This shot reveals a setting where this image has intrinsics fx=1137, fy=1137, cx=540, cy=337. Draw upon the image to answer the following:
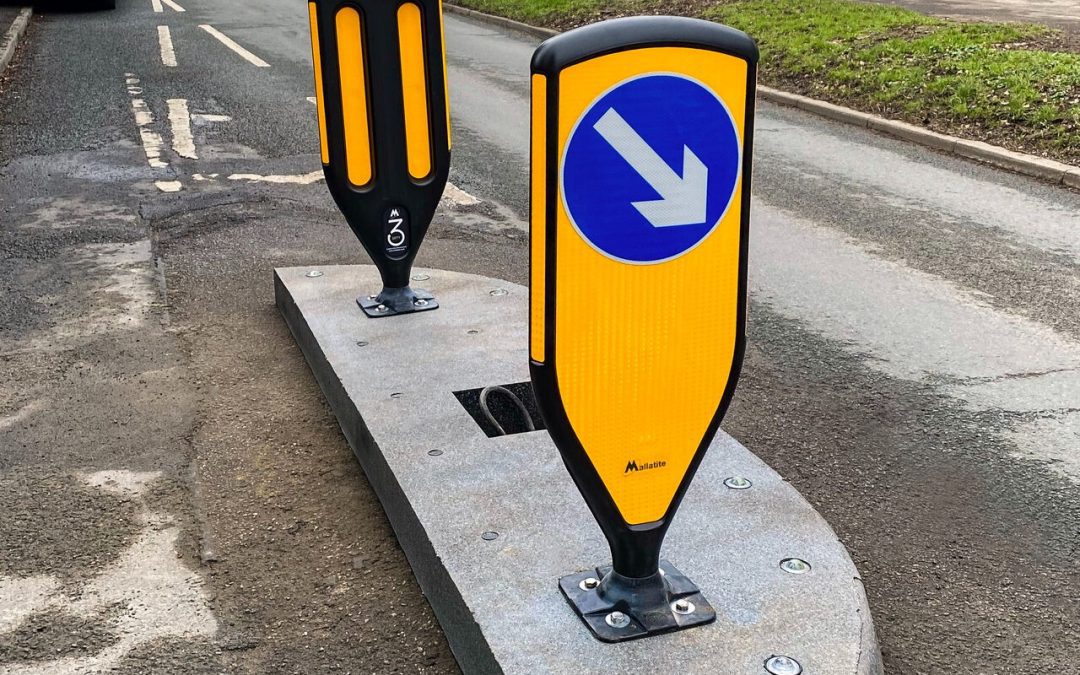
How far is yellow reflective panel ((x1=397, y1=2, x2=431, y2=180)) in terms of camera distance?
4.39 m

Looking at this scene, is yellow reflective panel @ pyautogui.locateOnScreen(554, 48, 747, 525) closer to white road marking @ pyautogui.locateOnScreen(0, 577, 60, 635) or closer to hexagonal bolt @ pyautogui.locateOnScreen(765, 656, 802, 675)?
hexagonal bolt @ pyautogui.locateOnScreen(765, 656, 802, 675)

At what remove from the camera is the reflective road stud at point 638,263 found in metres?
2.11

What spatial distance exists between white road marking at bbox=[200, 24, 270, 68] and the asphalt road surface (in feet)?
17.3

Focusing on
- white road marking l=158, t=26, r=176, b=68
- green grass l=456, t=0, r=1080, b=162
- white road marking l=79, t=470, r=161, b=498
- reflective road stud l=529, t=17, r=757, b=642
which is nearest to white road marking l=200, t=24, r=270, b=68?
white road marking l=158, t=26, r=176, b=68

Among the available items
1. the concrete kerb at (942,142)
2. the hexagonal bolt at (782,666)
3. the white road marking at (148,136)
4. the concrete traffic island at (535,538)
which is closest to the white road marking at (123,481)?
the concrete traffic island at (535,538)

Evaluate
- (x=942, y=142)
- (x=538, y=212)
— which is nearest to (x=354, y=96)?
(x=538, y=212)

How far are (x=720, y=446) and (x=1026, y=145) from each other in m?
6.67

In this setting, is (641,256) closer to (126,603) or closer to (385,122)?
(126,603)

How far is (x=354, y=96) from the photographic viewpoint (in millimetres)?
4453

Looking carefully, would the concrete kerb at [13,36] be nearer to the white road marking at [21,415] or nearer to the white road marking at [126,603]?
the white road marking at [21,415]

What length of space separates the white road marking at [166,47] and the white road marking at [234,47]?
66 cm

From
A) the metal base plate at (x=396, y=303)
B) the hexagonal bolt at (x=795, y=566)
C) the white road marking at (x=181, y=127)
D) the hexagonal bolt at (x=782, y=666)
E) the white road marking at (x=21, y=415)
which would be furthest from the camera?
the white road marking at (x=181, y=127)

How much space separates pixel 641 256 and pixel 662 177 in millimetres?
162

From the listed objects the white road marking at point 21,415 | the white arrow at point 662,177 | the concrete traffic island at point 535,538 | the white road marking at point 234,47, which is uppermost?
the white arrow at point 662,177
